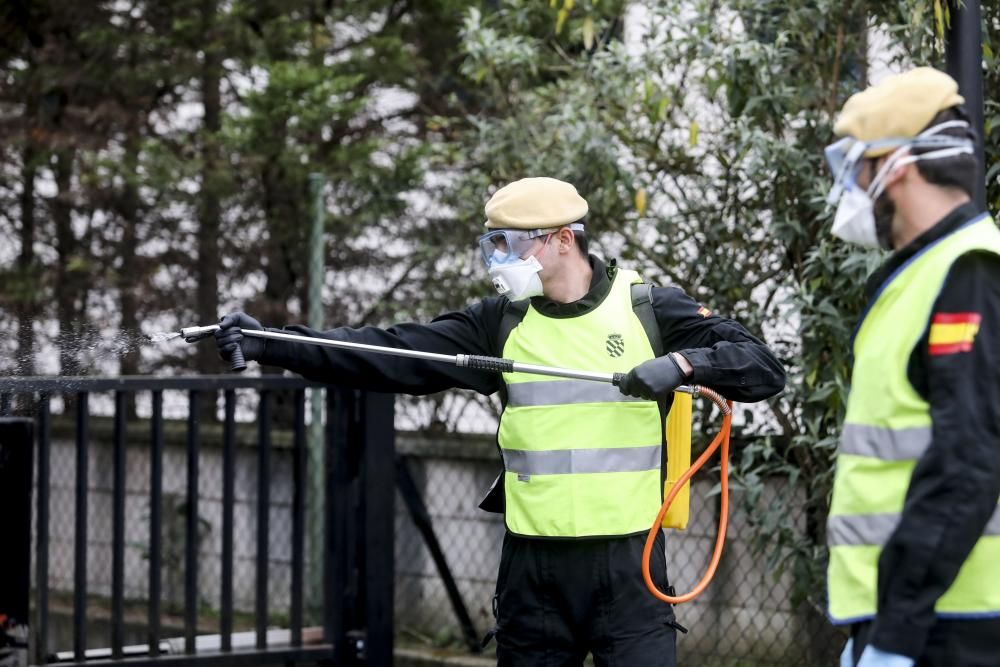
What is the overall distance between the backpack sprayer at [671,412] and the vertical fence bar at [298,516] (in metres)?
1.86

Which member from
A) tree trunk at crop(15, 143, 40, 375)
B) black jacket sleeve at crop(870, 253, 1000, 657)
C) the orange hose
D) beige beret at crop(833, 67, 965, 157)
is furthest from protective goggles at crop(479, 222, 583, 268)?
tree trunk at crop(15, 143, 40, 375)

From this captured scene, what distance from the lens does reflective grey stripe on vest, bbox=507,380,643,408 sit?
3.98m

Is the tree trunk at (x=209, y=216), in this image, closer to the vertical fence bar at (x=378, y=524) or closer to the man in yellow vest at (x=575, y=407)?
the vertical fence bar at (x=378, y=524)

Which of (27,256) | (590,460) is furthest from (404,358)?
(27,256)

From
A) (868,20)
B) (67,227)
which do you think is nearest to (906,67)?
(868,20)

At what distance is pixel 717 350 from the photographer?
3891 millimetres

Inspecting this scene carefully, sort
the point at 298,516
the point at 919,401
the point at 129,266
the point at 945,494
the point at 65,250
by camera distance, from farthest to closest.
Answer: the point at 65,250 → the point at 129,266 → the point at 298,516 → the point at 919,401 → the point at 945,494

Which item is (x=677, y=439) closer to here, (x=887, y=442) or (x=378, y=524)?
(x=887, y=442)

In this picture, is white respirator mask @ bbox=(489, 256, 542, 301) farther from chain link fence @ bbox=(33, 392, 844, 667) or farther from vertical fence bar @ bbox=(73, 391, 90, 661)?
chain link fence @ bbox=(33, 392, 844, 667)

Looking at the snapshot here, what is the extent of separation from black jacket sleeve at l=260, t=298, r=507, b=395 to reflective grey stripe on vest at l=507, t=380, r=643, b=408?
8.8 inches

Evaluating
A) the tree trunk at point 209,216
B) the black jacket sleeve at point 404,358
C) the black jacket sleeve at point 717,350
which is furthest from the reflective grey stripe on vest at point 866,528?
the tree trunk at point 209,216

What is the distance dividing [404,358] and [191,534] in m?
1.85

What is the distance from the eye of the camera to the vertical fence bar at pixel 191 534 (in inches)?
223

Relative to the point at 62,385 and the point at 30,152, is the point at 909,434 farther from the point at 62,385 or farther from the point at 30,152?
the point at 30,152
